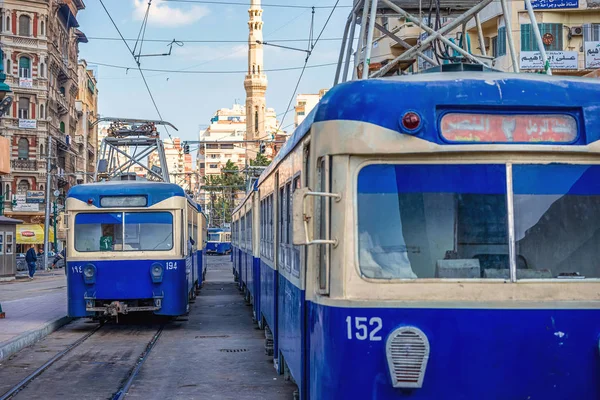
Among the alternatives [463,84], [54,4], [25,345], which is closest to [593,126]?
[463,84]

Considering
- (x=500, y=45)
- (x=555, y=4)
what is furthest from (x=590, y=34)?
(x=500, y=45)

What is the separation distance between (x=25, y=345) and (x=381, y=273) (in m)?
10.9

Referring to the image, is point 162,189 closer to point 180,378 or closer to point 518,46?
point 180,378

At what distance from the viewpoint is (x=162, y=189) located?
1680 cm

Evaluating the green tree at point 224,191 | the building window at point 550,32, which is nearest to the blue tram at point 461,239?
A: the building window at point 550,32

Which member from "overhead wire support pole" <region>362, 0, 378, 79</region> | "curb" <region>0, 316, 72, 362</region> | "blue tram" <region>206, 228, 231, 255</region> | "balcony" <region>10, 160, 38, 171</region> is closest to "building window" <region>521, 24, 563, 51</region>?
"curb" <region>0, 316, 72, 362</region>

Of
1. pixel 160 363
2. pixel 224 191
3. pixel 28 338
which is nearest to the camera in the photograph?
pixel 160 363

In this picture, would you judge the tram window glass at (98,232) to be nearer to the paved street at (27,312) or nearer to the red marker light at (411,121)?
the paved street at (27,312)

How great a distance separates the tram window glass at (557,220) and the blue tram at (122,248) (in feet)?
38.3

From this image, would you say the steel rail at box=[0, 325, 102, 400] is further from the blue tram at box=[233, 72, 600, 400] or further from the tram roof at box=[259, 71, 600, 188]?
the tram roof at box=[259, 71, 600, 188]

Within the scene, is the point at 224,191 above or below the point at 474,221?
above

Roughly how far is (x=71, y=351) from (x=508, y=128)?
1055 centimetres

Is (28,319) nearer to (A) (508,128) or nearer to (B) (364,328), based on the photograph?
(B) (364,328)

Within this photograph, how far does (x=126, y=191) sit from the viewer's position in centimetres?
1645
